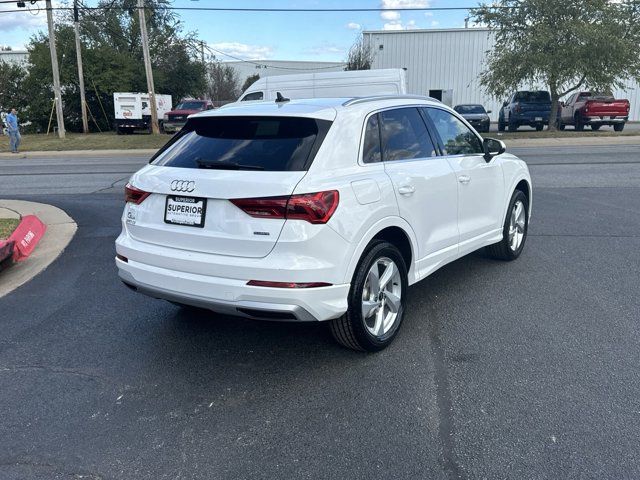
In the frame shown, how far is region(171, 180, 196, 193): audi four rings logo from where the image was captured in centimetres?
365

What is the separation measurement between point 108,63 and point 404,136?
130ft

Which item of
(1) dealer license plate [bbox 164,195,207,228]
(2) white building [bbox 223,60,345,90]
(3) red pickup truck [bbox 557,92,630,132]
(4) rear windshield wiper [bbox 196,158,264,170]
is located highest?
(2) white building [bbox 223,60,345,90]

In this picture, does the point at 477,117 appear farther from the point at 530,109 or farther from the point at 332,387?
the point at 332,387

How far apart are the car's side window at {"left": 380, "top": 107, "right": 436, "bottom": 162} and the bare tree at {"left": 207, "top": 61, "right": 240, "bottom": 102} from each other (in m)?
60.7

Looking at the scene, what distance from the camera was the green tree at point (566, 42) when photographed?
23578mm

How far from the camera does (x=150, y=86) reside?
28.5 metres

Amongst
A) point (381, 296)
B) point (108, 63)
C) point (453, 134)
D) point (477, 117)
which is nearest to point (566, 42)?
point (477, 117)

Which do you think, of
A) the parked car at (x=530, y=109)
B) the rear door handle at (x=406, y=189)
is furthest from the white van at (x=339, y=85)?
the parked car at (x=530, y=109)

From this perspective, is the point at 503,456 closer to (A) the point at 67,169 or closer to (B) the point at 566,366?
(B) the point at 566,366

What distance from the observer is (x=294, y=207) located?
11.1 ft

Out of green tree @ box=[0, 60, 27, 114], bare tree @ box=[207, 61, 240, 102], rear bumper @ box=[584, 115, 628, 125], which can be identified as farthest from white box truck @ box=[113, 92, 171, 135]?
bare tree @ box=[207, 61, 240, 102]

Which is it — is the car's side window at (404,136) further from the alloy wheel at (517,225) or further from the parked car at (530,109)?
the parked car at (530,109)

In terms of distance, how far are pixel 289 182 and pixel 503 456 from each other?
1.92 meters

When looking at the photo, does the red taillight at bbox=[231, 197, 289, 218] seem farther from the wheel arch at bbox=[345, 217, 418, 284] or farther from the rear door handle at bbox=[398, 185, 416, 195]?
the rear door handle at bbox=[398, 185, 416, 195]
